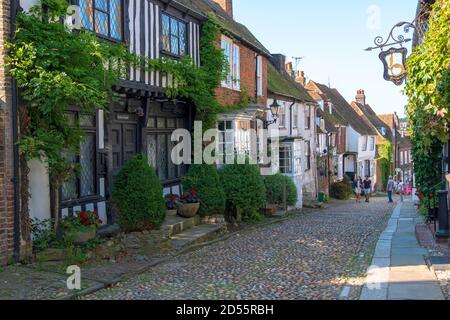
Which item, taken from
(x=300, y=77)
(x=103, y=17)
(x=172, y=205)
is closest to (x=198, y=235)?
(x=172, y=205)

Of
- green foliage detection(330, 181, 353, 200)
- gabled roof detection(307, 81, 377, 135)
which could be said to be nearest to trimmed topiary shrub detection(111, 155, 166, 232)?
green foliage detection(330, 181, 353, 200)

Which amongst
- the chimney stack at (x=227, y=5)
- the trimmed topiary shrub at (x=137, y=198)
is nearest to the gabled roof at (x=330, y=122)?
the chimney stack at (x=227, y=5)

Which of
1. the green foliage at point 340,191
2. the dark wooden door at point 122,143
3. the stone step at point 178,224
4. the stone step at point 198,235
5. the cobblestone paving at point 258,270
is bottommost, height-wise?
the green foliage at point 340,191

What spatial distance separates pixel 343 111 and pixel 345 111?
0.71 meters

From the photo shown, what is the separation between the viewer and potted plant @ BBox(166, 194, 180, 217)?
1341cm

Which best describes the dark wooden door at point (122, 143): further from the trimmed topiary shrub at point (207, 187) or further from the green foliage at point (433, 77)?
the green foliage at point (433, 77)

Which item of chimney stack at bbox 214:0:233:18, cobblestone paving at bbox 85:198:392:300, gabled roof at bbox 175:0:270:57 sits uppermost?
chimney stack at bbox 214:0:233:18

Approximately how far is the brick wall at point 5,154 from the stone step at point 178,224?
365cm

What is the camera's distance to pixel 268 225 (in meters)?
16.1

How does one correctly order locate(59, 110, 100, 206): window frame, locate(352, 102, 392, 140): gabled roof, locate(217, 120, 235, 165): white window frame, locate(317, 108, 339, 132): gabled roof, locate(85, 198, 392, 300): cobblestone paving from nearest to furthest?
locate(85, 198, 392, 300): cobblestone paving → locate(59, 110, 100, 206): window frame → locate(217, 120, 235, 165): white window frame → locate(317, 108, 339, 132): gabled roof → locate(352, 102, 392, 140): gabled roof

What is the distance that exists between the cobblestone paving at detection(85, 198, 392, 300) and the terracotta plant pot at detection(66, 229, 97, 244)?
4.46 feet

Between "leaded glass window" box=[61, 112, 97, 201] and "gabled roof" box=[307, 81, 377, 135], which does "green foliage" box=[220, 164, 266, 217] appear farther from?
"gabled roof" box=[307, 81, 377, 135]

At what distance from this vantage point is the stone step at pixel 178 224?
11.8 m
